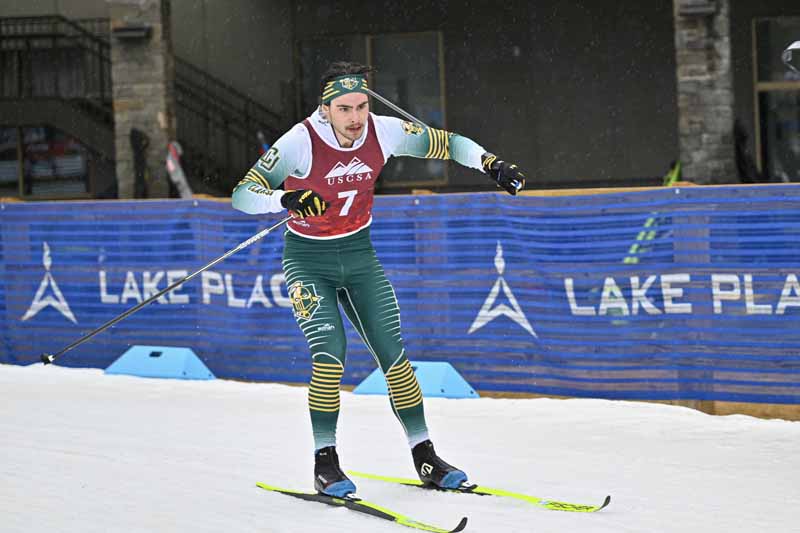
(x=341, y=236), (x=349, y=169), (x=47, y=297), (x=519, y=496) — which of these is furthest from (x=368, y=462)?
(x=47, y=297)

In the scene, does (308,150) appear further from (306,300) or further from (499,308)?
(499,308)

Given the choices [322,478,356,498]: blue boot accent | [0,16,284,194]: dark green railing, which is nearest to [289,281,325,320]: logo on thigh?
[322,478,356,498]: blue boot accent

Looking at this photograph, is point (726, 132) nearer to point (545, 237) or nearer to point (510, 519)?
point (545, 237)

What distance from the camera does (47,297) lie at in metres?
11.2

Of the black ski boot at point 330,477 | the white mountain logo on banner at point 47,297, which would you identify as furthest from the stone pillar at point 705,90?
the black ski boot at point 330,477

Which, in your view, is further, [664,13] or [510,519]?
[664,13]

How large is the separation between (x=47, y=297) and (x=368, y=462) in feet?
17.0

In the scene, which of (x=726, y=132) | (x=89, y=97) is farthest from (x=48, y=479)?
(x=89, y=97)

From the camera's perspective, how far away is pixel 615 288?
8.57 m

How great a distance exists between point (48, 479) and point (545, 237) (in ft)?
12.5

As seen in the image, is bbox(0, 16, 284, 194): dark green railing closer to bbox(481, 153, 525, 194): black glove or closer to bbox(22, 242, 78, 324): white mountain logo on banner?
bbox(22, 242, 78, 324): white mountain logo on banner

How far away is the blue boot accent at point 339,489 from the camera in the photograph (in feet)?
19.4

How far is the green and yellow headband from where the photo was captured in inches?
233

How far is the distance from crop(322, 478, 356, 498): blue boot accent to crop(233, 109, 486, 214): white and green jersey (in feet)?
4.23
